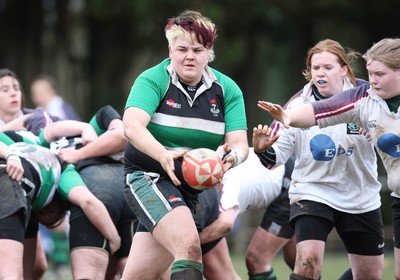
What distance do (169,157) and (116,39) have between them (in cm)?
1554

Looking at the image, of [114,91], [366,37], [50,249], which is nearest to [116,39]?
[114,91]

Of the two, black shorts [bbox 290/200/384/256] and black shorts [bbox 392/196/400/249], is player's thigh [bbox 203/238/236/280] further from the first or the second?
black shorts [bbox 392/196/400/249]

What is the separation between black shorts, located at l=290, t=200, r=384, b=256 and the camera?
22.7 feet

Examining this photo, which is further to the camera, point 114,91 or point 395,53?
point 114,91

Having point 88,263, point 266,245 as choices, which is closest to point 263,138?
point 88,263

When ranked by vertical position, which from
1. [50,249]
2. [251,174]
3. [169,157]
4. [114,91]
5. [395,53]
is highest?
[395,53]

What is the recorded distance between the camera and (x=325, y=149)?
6988 millimetres

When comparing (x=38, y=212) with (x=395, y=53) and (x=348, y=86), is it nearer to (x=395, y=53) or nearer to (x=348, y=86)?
(x=348, y=86)

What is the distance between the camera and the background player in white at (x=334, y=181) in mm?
6988

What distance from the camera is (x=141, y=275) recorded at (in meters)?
6.19

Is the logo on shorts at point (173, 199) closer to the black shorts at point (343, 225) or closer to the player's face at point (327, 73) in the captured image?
the black shorts at point (343, 225)

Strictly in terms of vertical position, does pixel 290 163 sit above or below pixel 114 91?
above

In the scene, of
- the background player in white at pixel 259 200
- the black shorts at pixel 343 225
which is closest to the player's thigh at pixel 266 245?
the background player in white at pixel 259 200

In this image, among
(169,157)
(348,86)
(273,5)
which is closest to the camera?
(169,157)
